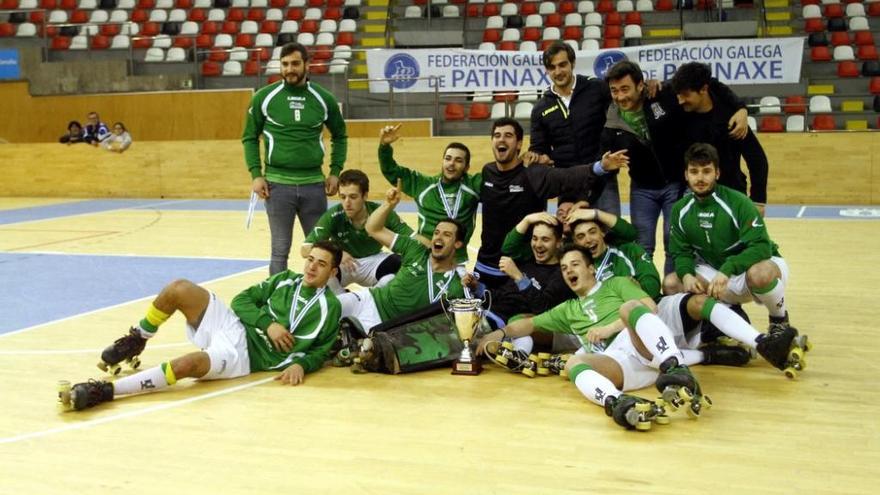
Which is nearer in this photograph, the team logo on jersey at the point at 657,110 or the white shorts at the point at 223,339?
the white shorts at the point at 223,339

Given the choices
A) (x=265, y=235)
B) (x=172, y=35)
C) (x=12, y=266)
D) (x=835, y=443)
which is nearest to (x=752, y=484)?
(x=835, y=443)

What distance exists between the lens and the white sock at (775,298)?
21.2 feet

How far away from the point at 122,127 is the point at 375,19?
21.7ft

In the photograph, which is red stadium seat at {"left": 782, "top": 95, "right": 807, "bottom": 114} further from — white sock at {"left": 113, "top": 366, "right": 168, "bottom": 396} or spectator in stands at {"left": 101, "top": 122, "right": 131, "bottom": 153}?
white sock at {"left": 113, "top": 366, "right": 168, "bottom": 396}

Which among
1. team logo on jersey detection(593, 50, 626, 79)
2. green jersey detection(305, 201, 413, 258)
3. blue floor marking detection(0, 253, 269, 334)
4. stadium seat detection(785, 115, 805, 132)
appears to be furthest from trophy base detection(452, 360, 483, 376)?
stadium seat detection(785, 115, 805, 132)

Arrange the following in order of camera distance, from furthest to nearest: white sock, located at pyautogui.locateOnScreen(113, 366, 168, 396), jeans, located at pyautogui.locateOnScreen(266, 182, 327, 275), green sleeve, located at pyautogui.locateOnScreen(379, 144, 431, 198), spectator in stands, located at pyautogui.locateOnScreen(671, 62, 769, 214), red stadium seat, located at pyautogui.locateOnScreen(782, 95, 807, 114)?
red stadium seat, located at pyautogui.locateOnScreen(782, 95, 807, 114) → jeans, located at pyautogui.locateOnScreen(266, 182, 327, 275) → green sleeve, located at pyautogui.locateOnScreen(379, 144, 431, 198) → spectator in stands, located at pyautogui.locateOnScreen(671, 62, 769, 214) → white sock, located at pyautogui.locateOnScreen(113, 366, 168, 396)

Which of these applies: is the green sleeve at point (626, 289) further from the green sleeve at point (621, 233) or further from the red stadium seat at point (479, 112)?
the red stadium seat at point (479, 112)

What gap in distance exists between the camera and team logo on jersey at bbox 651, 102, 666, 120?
6.96 metres

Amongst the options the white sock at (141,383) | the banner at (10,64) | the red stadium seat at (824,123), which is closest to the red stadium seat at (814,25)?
the red stadium seat at (824,123)

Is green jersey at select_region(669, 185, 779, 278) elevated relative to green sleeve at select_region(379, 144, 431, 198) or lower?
lower

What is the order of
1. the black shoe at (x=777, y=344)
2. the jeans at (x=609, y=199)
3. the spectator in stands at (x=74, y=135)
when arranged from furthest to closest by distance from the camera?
the spectator in stands at (x=74, y=135) < the jeans at (x=609, y=199) < the black shoe at (x=777, y=344)

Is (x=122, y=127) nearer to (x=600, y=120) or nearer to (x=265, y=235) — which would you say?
(x=265, y=235)

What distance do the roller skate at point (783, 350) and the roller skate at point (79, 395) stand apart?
12.7 ft

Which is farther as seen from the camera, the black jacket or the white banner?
the white banner
